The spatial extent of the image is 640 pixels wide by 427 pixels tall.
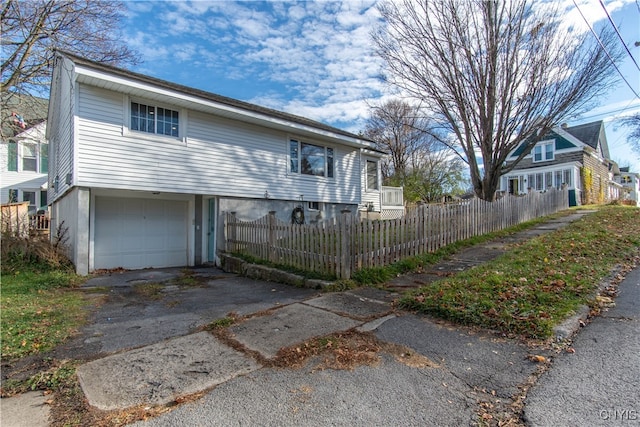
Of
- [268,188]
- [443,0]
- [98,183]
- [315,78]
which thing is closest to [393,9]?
[443,0]

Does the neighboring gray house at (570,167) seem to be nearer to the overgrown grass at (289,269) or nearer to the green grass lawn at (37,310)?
the overgrown grass at (289,269)

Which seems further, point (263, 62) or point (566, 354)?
point (263, 62)

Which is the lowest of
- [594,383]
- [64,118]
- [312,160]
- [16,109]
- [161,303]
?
[161,303]

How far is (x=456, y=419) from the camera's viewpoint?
2160mm

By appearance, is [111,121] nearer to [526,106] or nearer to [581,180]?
[526,106]

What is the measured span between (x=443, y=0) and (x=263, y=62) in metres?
6.59

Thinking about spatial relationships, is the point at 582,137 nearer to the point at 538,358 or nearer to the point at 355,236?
the point at 355,236

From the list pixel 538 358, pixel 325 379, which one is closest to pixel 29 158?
pixel 325 379

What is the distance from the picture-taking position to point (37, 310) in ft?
16.3

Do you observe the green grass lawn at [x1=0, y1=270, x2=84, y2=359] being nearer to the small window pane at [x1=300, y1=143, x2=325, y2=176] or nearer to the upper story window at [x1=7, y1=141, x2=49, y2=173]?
the small window pane at [x1=300, y1=143, x2=325, y2=176]

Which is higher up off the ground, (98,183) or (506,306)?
(98,183)

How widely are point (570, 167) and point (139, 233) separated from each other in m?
27.1

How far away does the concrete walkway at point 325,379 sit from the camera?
2.23 metres

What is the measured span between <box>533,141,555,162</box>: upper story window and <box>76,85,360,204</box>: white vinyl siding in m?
20.8
